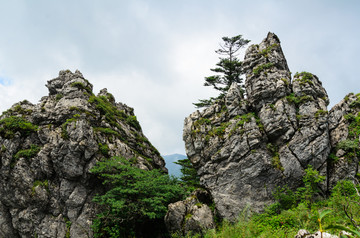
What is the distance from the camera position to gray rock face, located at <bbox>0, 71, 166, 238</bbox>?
20.0m

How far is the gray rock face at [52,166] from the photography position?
65.7 feet

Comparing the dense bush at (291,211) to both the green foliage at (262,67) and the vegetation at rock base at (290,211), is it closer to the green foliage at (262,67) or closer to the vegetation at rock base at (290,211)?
the vegetation at rock base at (290,211)

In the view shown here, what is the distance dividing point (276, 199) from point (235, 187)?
10.6 feet

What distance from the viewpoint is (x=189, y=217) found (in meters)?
16.1

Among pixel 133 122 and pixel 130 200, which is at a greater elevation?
pixel 133 122

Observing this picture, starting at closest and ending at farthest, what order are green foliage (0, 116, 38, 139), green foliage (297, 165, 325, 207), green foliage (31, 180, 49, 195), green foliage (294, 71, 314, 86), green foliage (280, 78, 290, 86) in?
green foliage (297, 165, 325, 207), green foliage (294, 71, 314, 86), green foliage (280, 78, 290, 86), green foliage (31, 180, 49, 195), green foliage (0, 116, 38, 139)

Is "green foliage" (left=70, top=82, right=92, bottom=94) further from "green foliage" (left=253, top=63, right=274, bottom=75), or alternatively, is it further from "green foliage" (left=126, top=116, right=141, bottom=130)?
"green foliage" (left=253, top=63, right=274, bottom=75)

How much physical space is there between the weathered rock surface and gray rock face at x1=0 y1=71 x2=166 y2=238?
769cm

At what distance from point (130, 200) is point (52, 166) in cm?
1004

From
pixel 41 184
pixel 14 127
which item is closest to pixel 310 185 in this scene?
pixel 41 184

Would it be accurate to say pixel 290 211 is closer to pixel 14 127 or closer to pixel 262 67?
pixel 262 67

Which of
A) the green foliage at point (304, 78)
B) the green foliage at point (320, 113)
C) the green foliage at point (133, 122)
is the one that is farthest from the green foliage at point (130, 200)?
the green foliage at point (304, 78)

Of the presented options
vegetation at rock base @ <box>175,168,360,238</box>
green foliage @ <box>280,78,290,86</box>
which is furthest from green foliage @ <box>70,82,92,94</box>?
green foliage @ <box>280,78,290,86</box>

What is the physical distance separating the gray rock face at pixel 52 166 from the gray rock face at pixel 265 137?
857 centimetres
